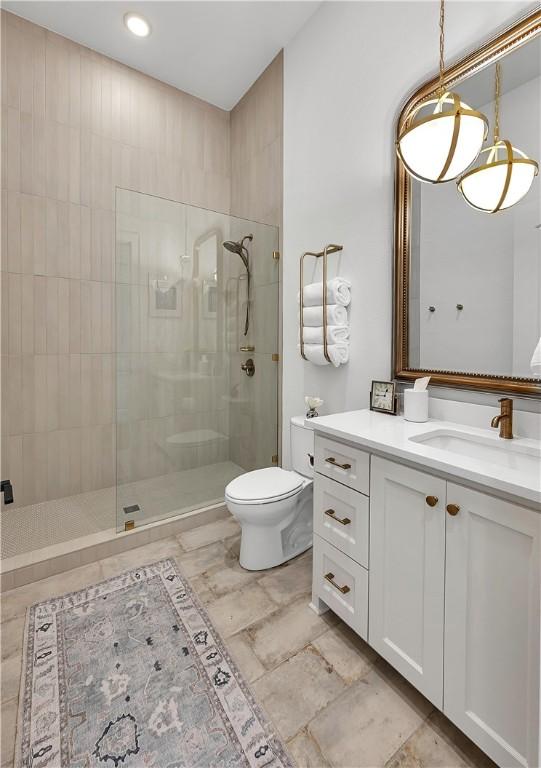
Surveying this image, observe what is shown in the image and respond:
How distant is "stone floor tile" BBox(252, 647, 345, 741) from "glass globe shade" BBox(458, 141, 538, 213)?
174 cm

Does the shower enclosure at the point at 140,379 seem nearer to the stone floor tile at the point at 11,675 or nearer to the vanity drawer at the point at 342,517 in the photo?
the stone floor tile at the point at 11,675

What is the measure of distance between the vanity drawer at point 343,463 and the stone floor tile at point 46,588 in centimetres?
127

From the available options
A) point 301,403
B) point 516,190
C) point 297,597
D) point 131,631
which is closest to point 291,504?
point 297,597

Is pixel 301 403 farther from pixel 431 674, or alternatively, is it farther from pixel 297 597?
pixel 431 674

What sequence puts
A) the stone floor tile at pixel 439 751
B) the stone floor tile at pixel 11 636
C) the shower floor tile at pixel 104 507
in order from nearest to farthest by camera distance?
the stone floor tile at pixel 439 751 → the stone floor tile at pixel 11 636 → the shower floor tile at pixel 104 507

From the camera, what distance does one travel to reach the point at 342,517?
134cm

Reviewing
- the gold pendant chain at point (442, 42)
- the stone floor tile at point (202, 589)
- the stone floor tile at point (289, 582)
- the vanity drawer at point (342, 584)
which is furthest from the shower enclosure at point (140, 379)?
the gold pendant chain at point (442, 42)

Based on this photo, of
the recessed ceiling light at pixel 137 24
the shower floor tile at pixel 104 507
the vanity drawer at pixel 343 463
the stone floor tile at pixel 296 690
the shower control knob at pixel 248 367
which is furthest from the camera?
the shower control knob at pixel 248 367

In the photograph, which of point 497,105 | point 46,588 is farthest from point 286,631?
point 497,105

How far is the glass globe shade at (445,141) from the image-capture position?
1.13 m

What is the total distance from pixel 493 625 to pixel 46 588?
6.01ft

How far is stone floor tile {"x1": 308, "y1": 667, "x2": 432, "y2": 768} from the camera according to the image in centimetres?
101

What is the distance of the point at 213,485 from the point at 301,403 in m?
0.82

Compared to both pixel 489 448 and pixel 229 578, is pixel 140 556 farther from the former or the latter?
pixel 489 448
